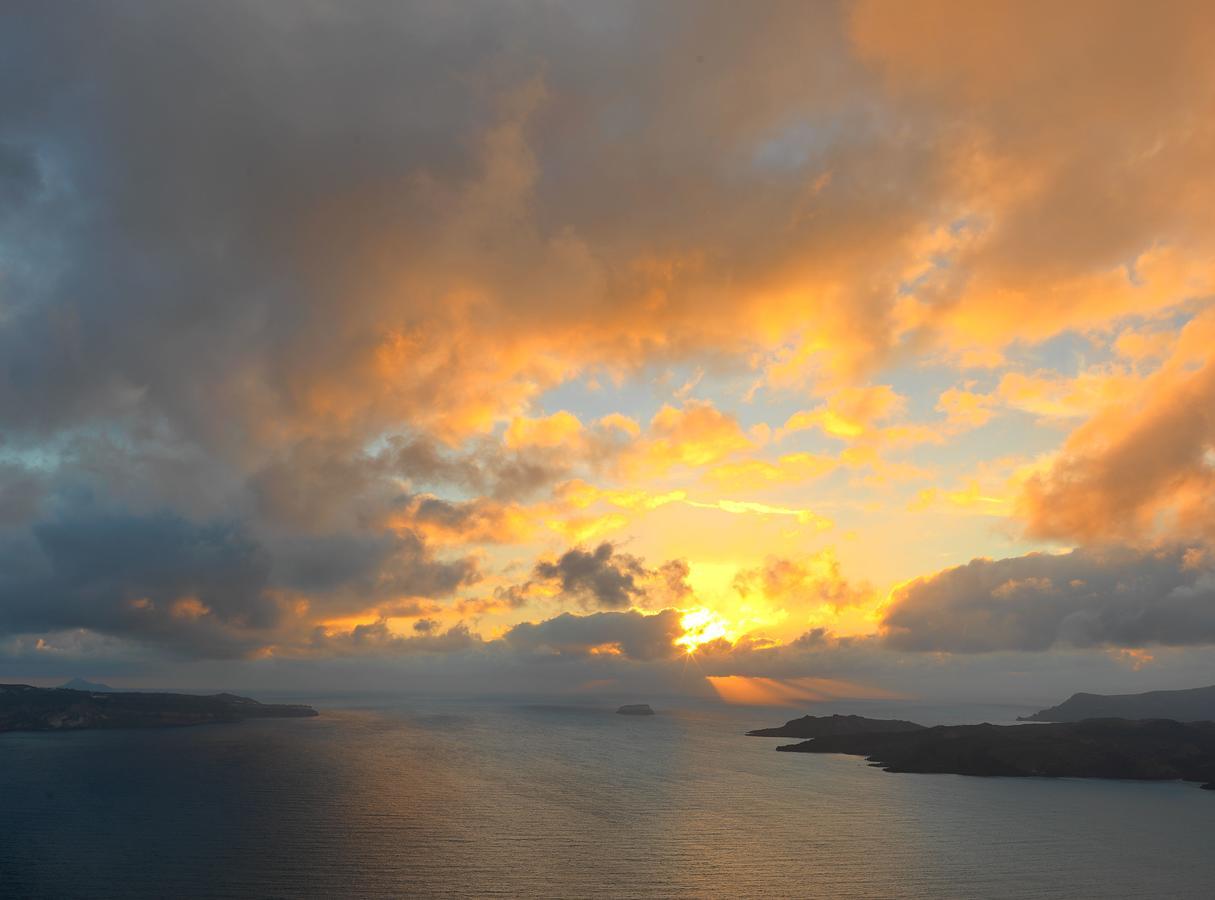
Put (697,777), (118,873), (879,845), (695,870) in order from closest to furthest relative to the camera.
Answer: (118,873) → (695,870) → (879,845) → (697,777)

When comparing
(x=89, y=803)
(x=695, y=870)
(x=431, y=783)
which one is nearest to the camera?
(x=695, y=870)

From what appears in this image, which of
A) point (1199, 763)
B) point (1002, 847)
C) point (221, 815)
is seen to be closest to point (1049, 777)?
point (1199, 763)

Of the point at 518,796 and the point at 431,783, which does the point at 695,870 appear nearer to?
the point at 518,796

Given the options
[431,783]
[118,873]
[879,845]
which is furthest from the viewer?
[431,783]

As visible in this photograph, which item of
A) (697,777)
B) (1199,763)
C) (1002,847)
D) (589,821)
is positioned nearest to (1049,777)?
(1199,763)

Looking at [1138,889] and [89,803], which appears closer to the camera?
[1138,889]

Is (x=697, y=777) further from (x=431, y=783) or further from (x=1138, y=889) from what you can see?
(x=1138, y=889)
